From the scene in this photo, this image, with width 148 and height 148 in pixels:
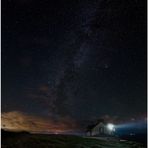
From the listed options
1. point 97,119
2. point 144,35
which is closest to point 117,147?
point 144,35

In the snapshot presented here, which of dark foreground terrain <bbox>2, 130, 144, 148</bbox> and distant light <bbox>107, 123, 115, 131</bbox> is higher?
dark foreground terrain <bbox>2, 130, 144, 148</bbox>

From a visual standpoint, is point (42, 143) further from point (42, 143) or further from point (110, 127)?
point (110, 127)

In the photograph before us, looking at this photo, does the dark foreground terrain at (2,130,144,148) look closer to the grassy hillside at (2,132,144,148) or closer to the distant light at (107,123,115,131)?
the grassy hillside at (2,132,144,148)

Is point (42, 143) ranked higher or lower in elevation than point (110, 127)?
higher

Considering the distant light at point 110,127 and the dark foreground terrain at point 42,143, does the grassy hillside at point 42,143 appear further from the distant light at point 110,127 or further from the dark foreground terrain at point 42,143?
the distant light at point 110,127

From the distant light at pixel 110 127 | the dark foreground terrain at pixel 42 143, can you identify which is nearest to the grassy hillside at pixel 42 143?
the dark foreground terrain at pixel 42 143

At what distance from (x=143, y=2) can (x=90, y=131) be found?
37.9m

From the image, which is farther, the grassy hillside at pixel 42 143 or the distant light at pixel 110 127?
the distant light at pixel 110 127

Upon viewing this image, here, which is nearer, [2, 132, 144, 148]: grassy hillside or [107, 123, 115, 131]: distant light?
[2, 132, 144, 148]: grassy hillside

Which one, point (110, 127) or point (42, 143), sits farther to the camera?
point (110, 127)

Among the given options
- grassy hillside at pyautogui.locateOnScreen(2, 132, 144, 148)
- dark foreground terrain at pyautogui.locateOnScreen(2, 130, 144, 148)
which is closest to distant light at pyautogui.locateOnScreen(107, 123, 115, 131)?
dark foreground terrain at pyautogui.locateOnScreen(2, 130, 144, 148)

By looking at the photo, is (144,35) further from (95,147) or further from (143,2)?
(95,147)

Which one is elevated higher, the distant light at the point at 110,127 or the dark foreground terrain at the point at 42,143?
the dark foreground terrain at the point at 42,143

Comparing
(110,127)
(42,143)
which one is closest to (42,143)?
(42,143)
